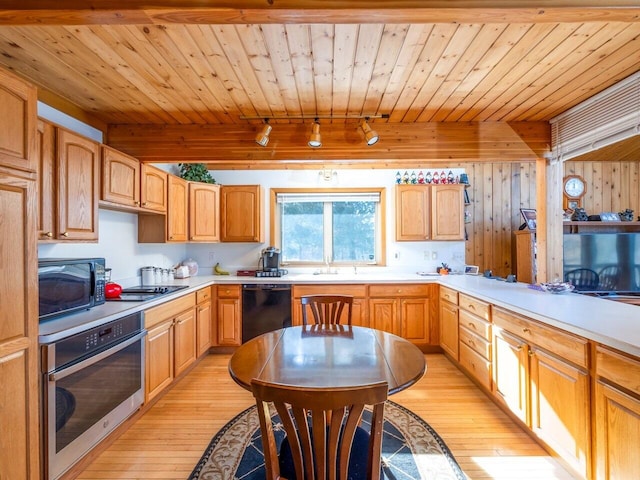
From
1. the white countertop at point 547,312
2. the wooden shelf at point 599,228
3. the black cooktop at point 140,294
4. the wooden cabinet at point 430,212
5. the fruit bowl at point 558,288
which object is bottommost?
the white countertop at point 547,312

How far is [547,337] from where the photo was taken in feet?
5.70

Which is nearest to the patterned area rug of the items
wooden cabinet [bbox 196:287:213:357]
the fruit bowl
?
wooden cabinet [bbox 196:287:213:357]

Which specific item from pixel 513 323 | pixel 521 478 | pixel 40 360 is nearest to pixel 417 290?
pixel 513 323

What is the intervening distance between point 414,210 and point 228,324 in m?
2.72

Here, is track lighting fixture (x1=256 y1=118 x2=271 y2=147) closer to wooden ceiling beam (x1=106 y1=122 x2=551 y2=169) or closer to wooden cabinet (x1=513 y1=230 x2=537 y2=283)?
wooden ceiling beam (x1=106 y1=122 x2=551 y2=169)

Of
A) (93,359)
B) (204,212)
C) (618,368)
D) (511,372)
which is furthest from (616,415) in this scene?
(204,212)

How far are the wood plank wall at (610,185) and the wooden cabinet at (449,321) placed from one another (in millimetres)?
2679

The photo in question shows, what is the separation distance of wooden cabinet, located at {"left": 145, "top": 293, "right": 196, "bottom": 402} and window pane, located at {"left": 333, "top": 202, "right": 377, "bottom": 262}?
2069 mm

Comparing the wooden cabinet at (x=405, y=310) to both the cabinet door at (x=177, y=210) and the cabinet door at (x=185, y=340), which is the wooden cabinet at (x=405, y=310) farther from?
the cabinet door at (x=177, y=210)

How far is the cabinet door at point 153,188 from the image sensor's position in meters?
2.78

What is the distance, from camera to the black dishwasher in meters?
3.45

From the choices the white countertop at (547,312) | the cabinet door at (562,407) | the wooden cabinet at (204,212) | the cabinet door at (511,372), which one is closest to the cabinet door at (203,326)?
the white countertop at (547,312)

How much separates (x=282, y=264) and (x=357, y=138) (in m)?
2.07

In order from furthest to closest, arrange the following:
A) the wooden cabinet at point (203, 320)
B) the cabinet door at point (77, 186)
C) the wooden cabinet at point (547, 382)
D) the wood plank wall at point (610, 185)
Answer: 1. the wood plank wall at point (610, 185)
2. the wooden cabinet at point (203, 320)
3. the cabinet door at point (77, 186)
4. the wooden cabinet at point (547, 382)
